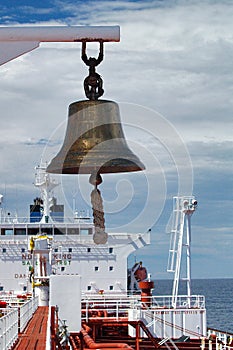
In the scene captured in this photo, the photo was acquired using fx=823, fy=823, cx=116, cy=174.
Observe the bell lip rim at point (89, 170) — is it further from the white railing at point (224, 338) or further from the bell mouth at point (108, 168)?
the white railing at point (224, 338)

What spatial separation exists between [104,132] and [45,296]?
27611 millimetres

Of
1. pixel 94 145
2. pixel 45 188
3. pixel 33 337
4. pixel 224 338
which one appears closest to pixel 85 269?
pixel 45 188

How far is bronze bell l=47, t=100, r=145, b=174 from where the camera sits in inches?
263

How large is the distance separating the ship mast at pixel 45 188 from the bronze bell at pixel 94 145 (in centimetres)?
3706

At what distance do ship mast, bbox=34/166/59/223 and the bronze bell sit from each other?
37.1m

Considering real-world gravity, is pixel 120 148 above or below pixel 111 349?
above

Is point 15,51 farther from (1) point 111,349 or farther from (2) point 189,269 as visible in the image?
(2) point 189,269

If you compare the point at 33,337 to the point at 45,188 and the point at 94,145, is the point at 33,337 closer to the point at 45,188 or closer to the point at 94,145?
the point at 94,145

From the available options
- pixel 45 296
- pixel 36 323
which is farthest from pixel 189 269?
pixel 36 323

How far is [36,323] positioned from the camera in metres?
21.2

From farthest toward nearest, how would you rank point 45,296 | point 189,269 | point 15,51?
point 189,269, point 45,296, point 15,51

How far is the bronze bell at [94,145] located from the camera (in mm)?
6672

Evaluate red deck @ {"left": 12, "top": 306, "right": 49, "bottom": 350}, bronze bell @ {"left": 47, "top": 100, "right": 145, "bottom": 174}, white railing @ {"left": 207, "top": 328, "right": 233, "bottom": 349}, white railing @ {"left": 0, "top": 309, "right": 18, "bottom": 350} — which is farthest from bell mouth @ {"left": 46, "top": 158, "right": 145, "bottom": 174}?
white railing @ {"left": 207, "top": 328, "right": 233, "bottom": 349}

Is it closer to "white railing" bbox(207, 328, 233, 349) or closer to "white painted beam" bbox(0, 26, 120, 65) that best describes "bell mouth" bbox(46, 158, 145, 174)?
"white painted beam" bbox(0, 26, 120, 65)
